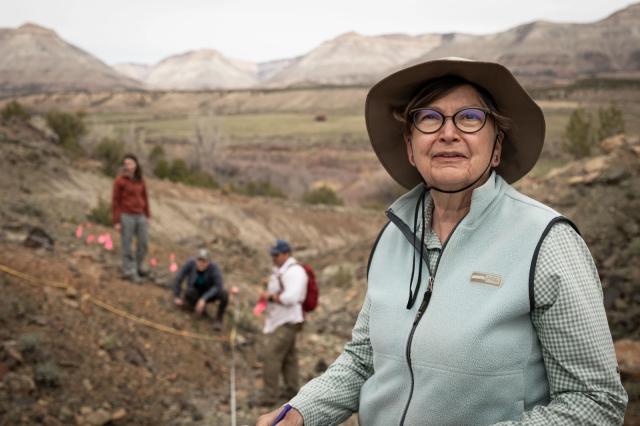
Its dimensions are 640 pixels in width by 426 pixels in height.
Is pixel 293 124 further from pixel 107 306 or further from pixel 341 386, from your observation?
pixel 341 386

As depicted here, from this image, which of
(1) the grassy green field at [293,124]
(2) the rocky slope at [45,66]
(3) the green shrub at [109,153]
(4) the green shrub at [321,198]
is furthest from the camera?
(2) the rocky slope at [45,66]

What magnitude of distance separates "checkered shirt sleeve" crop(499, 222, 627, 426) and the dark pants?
7566mm

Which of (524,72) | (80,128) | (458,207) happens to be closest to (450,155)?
(458,207)

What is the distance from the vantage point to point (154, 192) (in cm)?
2002

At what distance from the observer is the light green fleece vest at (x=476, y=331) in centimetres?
149

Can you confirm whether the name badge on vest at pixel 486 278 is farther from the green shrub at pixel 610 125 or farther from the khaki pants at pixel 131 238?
the green shrub at pixel 610 125

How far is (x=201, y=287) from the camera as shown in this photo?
29.0ft

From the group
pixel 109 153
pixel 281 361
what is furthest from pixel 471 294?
pixel 109 153

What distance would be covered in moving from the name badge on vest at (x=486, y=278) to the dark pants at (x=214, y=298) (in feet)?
24.4

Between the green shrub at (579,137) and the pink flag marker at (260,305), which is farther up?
the green shrub at (579,137)

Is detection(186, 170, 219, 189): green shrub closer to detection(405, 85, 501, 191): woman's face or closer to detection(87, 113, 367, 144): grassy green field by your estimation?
detection(405, 85, 501, 191): woman's face

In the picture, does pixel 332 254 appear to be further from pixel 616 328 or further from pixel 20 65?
pixel 20 65

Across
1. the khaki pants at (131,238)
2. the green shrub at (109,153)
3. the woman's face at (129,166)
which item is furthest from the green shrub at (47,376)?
the green shrub at (109,153)

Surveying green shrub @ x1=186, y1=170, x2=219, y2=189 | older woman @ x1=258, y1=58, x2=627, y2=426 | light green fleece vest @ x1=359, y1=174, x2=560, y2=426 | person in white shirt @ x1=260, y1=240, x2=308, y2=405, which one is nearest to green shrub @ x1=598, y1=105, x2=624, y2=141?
green shrub @ x1=186, y1=170, x2=219, y2=189
